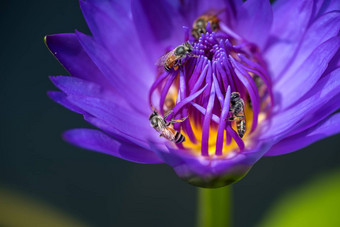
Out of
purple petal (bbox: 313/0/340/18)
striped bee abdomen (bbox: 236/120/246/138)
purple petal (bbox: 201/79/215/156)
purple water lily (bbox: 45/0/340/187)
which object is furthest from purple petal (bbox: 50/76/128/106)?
purple petal (bbox: 313/0/340/18)

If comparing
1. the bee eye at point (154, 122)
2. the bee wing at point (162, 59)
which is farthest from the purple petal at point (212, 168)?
the bee wing at point (162, 59)

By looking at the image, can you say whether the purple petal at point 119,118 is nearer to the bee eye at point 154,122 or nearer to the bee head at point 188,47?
the bee eye at point 154,122

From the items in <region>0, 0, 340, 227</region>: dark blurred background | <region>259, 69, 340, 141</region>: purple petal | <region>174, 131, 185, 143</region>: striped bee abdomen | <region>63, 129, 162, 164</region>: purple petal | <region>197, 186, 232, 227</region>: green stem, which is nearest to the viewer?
<region>63, 129, 162, 164</region>: purple petal

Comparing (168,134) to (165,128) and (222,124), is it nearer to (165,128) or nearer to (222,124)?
(165,128)

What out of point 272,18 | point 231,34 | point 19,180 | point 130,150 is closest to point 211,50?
point 231,34

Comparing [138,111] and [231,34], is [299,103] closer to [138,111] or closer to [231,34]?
[231,34]

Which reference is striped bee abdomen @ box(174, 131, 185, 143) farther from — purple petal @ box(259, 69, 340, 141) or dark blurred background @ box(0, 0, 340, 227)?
dark blurred background @ box(0, 0, 340, 227)

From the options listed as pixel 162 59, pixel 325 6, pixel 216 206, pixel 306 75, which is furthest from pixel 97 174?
pixel 325 6
